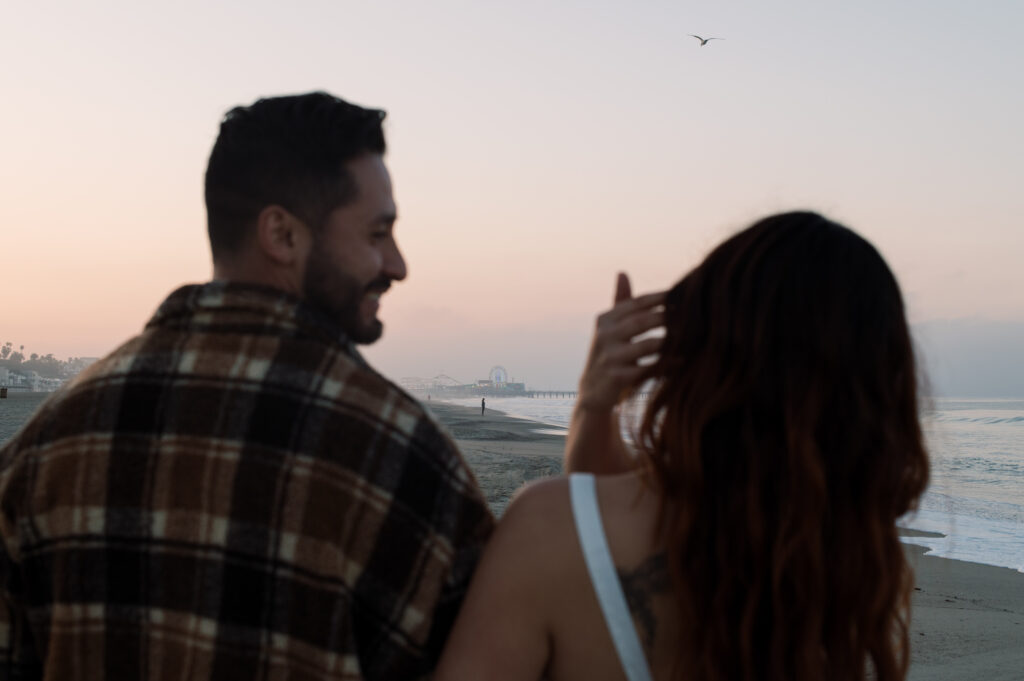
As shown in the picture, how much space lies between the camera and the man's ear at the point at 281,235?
1.66m

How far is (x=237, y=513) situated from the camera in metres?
1.46

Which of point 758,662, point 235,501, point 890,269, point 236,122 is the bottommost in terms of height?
point 758,662

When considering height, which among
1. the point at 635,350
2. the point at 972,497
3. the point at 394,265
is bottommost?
the point at 972,497

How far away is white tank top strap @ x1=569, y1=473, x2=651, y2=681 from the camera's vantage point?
1356 mm

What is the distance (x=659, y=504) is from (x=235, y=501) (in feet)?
2.31

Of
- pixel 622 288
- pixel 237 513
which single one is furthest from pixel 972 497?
pixel 237 513

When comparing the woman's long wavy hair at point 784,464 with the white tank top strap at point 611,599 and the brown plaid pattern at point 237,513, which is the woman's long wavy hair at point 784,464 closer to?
the white tank top strap at point 611,599

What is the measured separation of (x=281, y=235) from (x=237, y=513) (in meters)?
0.54

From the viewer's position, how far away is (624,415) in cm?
158

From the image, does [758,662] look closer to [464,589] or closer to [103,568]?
[464,589]

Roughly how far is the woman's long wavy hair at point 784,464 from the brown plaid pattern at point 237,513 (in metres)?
0.42

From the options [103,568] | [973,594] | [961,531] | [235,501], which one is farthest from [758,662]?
[961,531]

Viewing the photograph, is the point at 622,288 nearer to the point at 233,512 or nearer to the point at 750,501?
the point at 750,501

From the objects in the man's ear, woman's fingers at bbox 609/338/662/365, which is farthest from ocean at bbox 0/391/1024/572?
the man's ear
